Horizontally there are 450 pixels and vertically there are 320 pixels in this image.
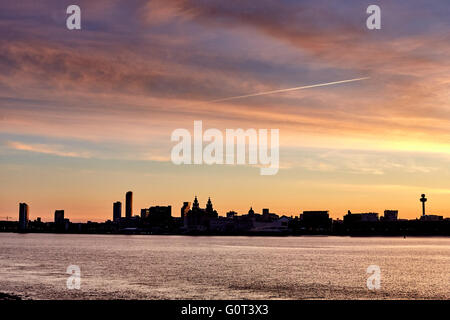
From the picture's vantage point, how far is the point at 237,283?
86.4 m

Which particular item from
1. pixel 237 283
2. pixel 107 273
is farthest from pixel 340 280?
pixel 107 273

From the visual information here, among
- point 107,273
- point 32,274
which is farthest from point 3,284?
point 107,273
